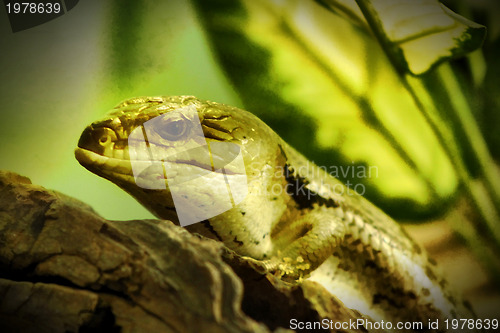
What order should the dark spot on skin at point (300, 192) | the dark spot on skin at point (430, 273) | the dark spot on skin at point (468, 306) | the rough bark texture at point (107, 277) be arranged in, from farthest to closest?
1. the dark spot on skin at point (468, 306)
2. the dark spot on skin at point (430, 273)
3. the dark spot on skin at point (300, 192)
4. the rough bark texture at point (107, 277)

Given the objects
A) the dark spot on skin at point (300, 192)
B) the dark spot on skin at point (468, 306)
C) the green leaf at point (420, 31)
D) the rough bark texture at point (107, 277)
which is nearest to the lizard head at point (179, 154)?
the dark spot on skin at point (300, 192)

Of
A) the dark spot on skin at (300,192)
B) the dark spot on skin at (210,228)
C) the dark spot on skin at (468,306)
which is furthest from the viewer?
the dark spot on skin at (468,306)

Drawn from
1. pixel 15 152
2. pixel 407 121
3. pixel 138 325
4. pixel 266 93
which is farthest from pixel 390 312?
pixel 15 152

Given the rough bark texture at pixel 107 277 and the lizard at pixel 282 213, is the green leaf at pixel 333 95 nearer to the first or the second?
the lizard at pixel 282 213

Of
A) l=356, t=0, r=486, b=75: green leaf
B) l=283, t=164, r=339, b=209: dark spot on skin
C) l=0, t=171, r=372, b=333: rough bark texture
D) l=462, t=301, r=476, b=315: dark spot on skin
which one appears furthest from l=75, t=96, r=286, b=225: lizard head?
l=462, t=301, r=476, b=315: dark spot on skin

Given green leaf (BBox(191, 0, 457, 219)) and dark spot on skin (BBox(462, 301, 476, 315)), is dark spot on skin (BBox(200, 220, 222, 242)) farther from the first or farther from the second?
dark spot on skin (BBox(462, 301, 476, 315))
